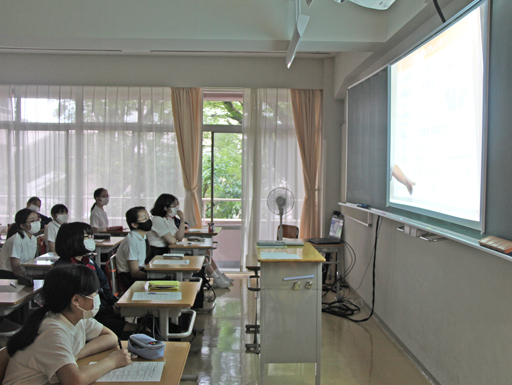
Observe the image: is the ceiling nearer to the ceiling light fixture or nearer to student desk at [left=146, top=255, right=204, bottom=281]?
the ceiling light fixture

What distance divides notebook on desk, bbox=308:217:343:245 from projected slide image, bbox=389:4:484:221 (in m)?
1.64

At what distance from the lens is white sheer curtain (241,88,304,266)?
20.6ft

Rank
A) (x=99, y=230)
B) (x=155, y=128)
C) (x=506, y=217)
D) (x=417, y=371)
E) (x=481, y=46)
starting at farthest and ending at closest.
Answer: (x=155, y=128)
(x=99, y=230)
(x=417, y=371)
(x=481, y=46)
(x=506, y=217)

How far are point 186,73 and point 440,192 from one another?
4.63 meters

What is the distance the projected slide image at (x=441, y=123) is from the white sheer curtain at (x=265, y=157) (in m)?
2.74

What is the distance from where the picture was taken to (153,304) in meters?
2.45

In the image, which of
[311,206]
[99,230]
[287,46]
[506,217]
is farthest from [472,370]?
[99,230]

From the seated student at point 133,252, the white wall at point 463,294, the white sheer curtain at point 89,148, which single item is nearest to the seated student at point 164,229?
the seated student at point 133,252

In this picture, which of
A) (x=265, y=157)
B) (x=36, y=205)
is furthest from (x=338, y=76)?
(x=36, y=205)

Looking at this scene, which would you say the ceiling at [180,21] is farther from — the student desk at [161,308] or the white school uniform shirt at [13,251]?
the student desk at [161,308]

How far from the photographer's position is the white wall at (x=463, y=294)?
208cm

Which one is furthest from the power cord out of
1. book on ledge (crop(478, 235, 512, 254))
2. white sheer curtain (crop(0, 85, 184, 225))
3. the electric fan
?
white sheer curtain (crop(0, 85, 184, 225))

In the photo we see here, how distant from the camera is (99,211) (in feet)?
19.1

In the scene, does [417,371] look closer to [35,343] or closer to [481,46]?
[481,46]
